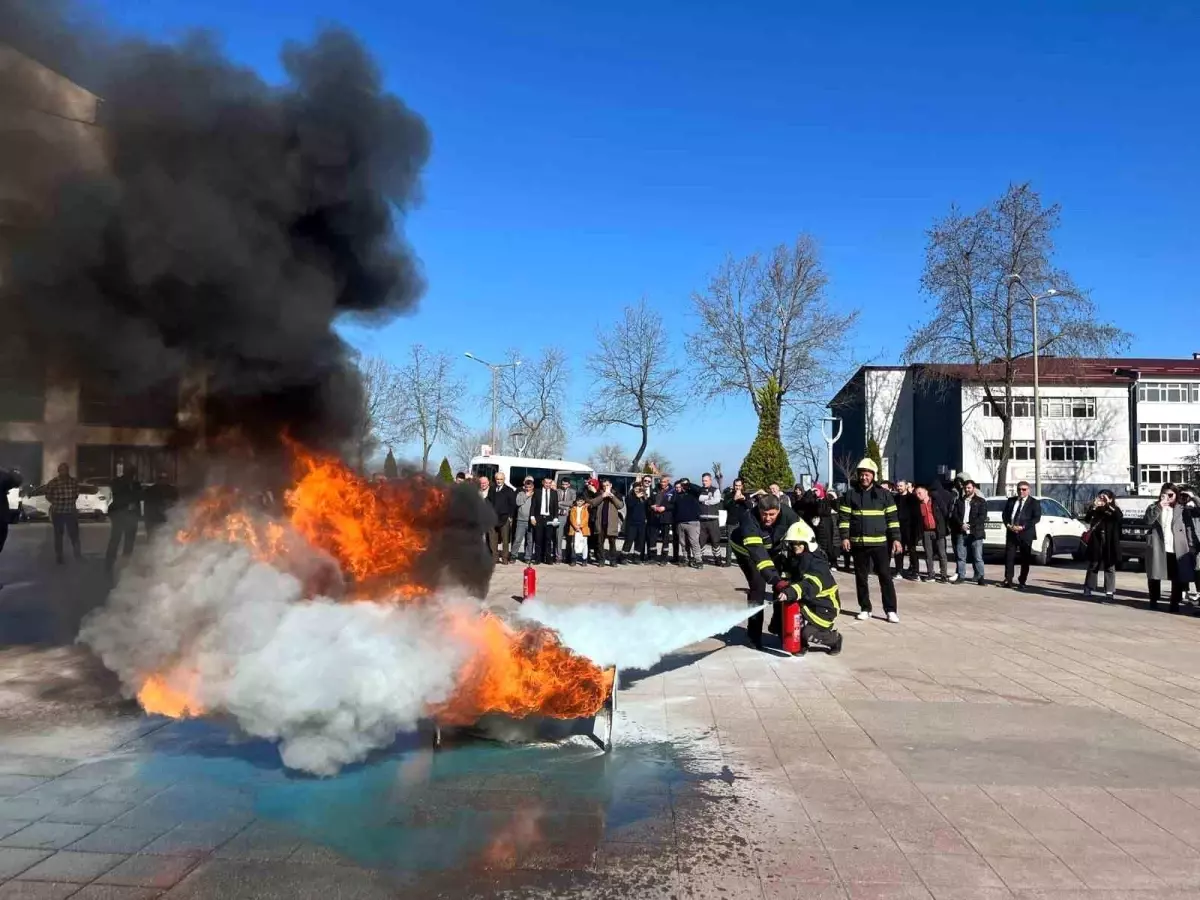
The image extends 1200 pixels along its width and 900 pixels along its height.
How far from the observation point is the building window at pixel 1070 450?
167ft

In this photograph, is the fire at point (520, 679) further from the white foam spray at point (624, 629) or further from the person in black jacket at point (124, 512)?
the person in black jacket at point (124, 512)

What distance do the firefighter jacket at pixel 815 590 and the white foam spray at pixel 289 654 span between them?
4.30 metres

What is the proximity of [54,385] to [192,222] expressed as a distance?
162 centimetres

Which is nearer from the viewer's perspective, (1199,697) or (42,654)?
(1199,697)

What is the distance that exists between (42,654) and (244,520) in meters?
3.84

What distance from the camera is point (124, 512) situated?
5961mm

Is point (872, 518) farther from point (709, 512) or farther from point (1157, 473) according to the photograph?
point (1157, 473)

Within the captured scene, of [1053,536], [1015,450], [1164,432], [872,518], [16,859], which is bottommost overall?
[16,859]

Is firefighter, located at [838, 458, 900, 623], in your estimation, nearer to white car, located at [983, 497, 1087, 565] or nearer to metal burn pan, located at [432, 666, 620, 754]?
metal burn pan, located at [432, 666, 620, 754]

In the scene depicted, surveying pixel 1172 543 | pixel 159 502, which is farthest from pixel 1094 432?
pixel 159 502

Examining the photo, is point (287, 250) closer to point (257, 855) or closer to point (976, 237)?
point (257, 855)

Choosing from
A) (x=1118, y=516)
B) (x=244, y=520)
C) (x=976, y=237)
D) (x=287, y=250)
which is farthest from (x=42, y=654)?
(x=976, y=237)

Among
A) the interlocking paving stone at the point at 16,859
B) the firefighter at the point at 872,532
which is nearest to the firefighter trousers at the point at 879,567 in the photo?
the firefighter at the point at 872,532

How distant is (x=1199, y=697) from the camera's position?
7.01m
